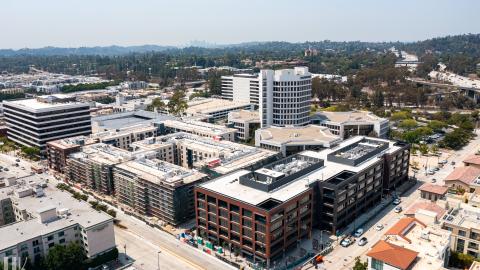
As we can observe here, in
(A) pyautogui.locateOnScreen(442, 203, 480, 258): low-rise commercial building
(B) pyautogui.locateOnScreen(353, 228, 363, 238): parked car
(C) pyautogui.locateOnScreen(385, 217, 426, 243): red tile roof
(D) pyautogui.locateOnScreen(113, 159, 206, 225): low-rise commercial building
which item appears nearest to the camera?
(C) pyautogui.locateOnScreen(385, 217, 426, 243): red tile roof

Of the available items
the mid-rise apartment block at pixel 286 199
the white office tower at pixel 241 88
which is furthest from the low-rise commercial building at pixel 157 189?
the white office tower at pixel 241 88

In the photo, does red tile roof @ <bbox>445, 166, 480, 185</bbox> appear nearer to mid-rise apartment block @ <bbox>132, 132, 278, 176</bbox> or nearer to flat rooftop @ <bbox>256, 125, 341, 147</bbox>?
flat rooftop @ <bbox>256, 125, 341, 147</bbox>

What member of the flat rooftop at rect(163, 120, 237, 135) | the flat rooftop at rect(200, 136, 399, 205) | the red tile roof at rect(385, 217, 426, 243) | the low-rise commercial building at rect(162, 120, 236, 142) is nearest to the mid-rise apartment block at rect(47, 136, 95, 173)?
the low-rise commercial building at rect(162, 120, 236, 142)

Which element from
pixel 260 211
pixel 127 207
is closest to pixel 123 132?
pixel 127 207

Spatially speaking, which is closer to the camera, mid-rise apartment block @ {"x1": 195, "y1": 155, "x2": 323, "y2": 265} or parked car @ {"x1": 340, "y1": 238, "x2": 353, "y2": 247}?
mid-rise apartment block @ {"x1": 195, "y1": 155, "x2": 323, "y2": 265}

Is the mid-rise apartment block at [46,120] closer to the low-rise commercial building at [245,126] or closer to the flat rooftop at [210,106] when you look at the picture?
the flat rooftop at [210,106]
